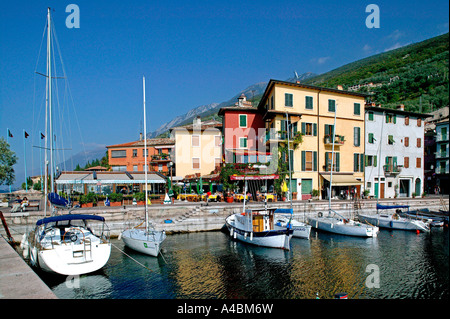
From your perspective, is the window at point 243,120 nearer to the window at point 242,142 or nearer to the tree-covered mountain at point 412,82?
the window at point 242,142

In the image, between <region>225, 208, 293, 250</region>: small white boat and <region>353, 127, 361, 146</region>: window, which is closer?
<region>225, 208, 293, 250</region>: small white boat

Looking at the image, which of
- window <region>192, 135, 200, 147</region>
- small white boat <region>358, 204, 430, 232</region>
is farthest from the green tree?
small white boat <region>358, 204, 430, 232</region>

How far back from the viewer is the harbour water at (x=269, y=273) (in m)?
13.7

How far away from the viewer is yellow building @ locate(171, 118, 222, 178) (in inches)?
1684

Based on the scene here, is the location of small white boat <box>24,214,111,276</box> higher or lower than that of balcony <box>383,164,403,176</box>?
lower

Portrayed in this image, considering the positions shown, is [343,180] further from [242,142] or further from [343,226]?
[242,142]

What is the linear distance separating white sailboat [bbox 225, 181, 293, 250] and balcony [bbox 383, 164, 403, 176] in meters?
25.6

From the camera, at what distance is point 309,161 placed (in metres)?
36.9

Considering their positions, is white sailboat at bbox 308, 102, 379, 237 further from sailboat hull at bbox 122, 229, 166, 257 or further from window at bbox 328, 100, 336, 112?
sailboat hull at bbox 122, 229, 166, 257

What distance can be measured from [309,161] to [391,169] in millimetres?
13331

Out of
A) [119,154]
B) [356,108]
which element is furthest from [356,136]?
[119,154]

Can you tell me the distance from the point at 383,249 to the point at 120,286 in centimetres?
1912

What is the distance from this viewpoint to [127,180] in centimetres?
3162
